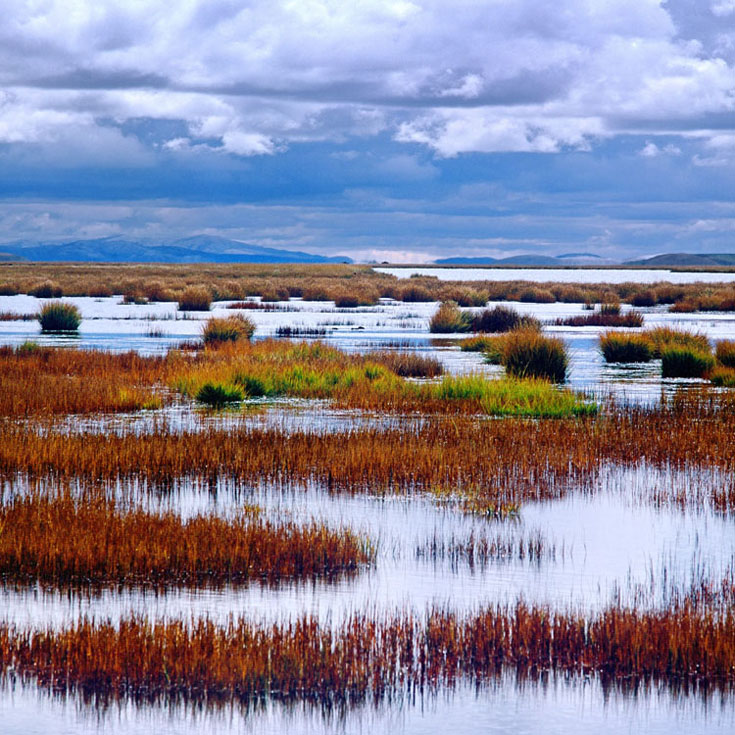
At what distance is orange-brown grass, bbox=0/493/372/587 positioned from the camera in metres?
8.65

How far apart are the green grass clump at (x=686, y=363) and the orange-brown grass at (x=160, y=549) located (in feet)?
58.5

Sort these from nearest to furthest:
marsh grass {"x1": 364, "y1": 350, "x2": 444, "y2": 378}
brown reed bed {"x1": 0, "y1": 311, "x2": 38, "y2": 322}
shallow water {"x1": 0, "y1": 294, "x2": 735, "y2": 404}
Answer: marsh grass {"x1": 364, "y1": 350, "x2": 444, "y2": 378}
shallow water {"x1": 0, "y1": 294, "x2": 735, "y2": 404}
brown reed bed {"x1": 0, "y1": 311, "x2": 38, "y2": 322}

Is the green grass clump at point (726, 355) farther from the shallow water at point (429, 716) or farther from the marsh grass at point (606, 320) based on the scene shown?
the shallow water at point (429, 716)


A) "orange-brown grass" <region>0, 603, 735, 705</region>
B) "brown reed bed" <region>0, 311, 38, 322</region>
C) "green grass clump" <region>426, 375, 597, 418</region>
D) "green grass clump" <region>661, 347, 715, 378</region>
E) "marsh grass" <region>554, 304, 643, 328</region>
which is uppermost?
"brown reed bed" <region>0, 311, 38, 322</region>

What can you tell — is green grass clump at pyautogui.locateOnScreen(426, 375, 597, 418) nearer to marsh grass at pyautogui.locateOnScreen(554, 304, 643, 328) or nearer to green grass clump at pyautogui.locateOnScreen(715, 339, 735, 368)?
green grass clump at pyautogui.locateOnScreen(715, 339, 735, 368)

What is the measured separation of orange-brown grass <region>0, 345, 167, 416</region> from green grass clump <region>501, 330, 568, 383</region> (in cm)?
782

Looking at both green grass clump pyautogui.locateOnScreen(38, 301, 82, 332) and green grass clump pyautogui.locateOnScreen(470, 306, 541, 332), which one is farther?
green grass clump pyautogui.locateOnScreen(470, 306, 541, 332)

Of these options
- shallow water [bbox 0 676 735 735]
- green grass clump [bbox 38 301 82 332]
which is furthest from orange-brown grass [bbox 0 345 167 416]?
shallow water [bbox 0 676 735 735]

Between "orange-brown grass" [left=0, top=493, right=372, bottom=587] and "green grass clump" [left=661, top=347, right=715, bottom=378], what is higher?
"green grass clump" [left=661, top=347, right=715, bottom=378]

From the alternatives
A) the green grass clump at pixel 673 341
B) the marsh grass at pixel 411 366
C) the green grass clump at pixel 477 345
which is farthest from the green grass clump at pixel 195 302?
the marsh grass at pixel 411 366

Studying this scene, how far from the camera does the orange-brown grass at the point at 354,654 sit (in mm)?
6426

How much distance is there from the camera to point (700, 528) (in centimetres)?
1077

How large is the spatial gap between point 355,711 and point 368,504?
5399mm

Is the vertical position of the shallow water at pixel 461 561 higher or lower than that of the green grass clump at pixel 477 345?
lower
